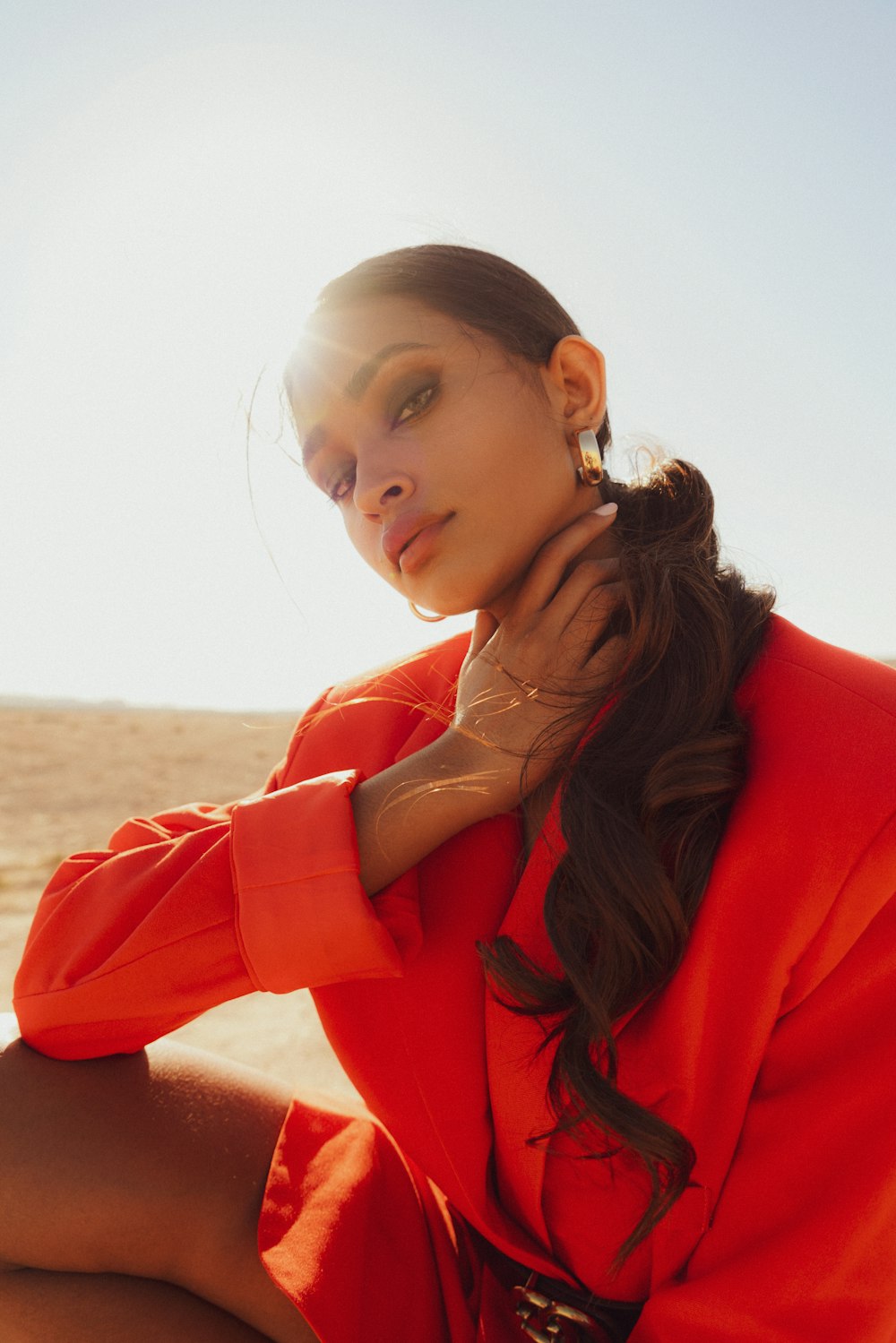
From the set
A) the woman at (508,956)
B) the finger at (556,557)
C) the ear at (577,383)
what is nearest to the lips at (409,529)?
the woman at (508,956)

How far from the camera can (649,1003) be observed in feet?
5.13

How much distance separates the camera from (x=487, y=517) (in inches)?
70.2

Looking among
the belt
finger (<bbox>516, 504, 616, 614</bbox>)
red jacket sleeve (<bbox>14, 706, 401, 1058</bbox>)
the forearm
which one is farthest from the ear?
the belt

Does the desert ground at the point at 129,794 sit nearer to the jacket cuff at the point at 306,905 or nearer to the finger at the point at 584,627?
the jacket cuff at the point at 306,905

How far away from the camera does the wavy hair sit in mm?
1458

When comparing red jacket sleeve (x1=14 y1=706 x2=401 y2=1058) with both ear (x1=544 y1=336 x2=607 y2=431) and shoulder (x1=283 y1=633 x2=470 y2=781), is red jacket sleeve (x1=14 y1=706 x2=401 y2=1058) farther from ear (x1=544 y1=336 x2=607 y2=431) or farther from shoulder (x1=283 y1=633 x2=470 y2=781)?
ear (x1=544 y1=336 x2=607 y2=431)

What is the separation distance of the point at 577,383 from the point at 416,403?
1.34ft

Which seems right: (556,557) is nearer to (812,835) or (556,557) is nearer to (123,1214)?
(812,835)

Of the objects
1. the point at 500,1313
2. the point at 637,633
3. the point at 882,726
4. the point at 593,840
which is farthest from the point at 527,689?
the point at 500,1313

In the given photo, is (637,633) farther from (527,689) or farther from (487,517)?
(487,517)

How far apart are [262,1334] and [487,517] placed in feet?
6.07

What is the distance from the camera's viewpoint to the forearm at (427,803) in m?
1.68

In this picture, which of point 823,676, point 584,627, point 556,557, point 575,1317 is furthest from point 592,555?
point 575,1317

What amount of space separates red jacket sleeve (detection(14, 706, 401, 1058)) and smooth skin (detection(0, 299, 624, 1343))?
9 cm
